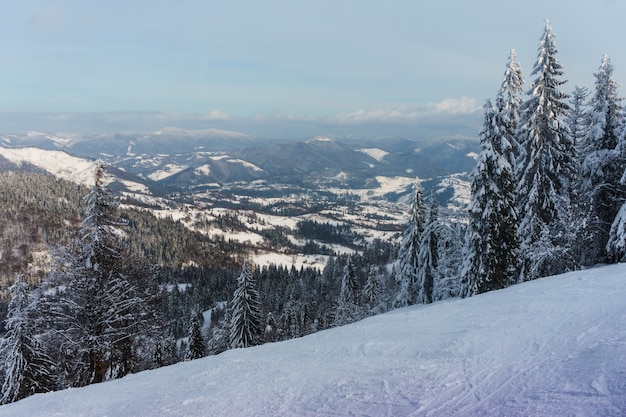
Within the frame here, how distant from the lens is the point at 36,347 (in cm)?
1995

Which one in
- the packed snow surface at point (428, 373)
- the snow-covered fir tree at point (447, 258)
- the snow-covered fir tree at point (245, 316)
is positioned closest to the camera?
the packed snow surface at point (428, 373)

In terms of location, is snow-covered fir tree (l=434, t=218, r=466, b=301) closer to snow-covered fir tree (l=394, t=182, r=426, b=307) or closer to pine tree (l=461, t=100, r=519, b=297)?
snow-covered fir tree (l=394, t=182, r=426, b=307)

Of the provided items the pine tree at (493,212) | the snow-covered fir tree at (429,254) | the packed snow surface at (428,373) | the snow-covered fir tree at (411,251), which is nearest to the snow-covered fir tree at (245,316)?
the snow-covered fir tree at (411,251)

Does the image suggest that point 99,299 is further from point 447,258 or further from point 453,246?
point 453,246

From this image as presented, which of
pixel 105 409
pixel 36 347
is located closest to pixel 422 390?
pixel 105 409

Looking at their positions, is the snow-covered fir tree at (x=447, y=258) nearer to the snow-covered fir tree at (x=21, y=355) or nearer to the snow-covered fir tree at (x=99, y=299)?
the snow-covered fir tree at (x=99, y=299)

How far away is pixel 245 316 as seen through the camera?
3538cm

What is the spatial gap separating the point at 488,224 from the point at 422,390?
1833 cm

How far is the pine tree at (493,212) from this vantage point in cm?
2217

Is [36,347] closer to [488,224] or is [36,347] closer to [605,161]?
[488,224]

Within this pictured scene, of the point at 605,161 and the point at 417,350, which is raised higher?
the point at 605,161

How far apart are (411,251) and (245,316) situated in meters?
17.4

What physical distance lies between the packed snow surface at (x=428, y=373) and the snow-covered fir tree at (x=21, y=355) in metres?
10.5

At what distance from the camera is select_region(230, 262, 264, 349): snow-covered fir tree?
35.2 m
